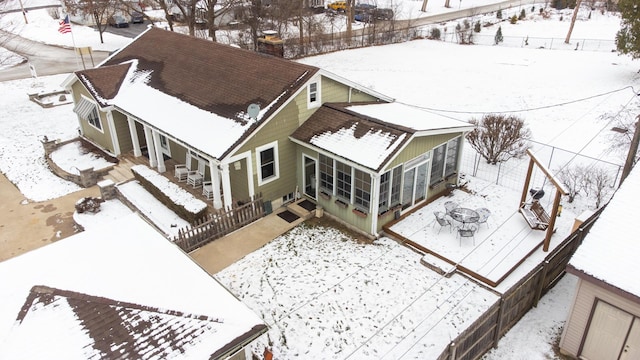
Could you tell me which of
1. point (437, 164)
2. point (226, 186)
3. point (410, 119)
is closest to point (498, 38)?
point (437, 164)

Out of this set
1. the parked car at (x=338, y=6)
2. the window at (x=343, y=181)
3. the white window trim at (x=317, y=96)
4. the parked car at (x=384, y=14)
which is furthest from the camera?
the parked car at (x=338, y=6)

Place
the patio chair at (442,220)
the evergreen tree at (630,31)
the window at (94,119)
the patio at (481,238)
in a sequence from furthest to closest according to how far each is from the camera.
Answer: the evergreen tree at (630,31) → the window at (94,119) → the patio chair at (442,220) → the patio at (481,238)

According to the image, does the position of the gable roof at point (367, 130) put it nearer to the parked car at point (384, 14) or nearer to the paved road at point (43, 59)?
the paved road at point (43, 59)

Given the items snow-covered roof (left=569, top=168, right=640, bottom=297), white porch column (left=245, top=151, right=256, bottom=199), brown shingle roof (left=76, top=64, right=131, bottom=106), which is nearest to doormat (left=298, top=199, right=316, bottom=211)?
white porch column (left=245, top=151, right=256, bottom=199)

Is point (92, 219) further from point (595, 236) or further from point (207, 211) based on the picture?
point (595, 236)

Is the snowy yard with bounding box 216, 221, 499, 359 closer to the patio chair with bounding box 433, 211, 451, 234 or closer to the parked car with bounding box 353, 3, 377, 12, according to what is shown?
the patio chair with bounding box 433, 211, 451, 234

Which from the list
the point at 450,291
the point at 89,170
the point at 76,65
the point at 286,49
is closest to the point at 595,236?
the point at 450,291

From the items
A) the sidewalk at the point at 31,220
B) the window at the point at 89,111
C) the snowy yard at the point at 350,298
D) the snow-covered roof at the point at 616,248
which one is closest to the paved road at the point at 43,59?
the window at the point at 89,111
